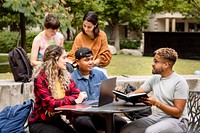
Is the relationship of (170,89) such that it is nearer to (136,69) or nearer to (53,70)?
(53,70)

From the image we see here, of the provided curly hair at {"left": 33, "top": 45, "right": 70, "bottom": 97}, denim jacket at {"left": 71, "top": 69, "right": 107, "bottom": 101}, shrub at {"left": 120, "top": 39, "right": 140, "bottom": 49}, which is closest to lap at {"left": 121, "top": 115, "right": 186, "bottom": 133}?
denim jacket at {"left": 71, "top": 69, "right": 107, "bottom": 101}

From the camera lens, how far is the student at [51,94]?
4.75 meters

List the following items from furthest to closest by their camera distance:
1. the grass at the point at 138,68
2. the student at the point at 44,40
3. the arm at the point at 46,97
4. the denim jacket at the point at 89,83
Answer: the grass at the point at 138,68
the student at the point at 44,40
the denim jacket at the point at 89,83
the arm at the point at 46,97

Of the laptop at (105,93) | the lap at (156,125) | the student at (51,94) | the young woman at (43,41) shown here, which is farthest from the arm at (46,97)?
the young woman at (43,41)

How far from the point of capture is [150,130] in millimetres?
4621

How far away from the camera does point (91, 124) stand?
17.1 feet

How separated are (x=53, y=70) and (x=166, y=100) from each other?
4.12 ft

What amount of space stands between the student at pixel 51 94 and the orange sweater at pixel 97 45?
1507 millimetres

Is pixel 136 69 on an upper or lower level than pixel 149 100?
lower

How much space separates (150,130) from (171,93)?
19.0 inches

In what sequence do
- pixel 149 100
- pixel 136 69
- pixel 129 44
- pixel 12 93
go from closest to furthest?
pixel 149 100
pixel 12 93
pixel 136 69
pixel 129 44

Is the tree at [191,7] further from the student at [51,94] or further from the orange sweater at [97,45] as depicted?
the student at [51,94]

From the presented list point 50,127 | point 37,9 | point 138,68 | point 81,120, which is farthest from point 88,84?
point 138,68

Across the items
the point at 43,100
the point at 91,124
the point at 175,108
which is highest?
the point at 43,100
